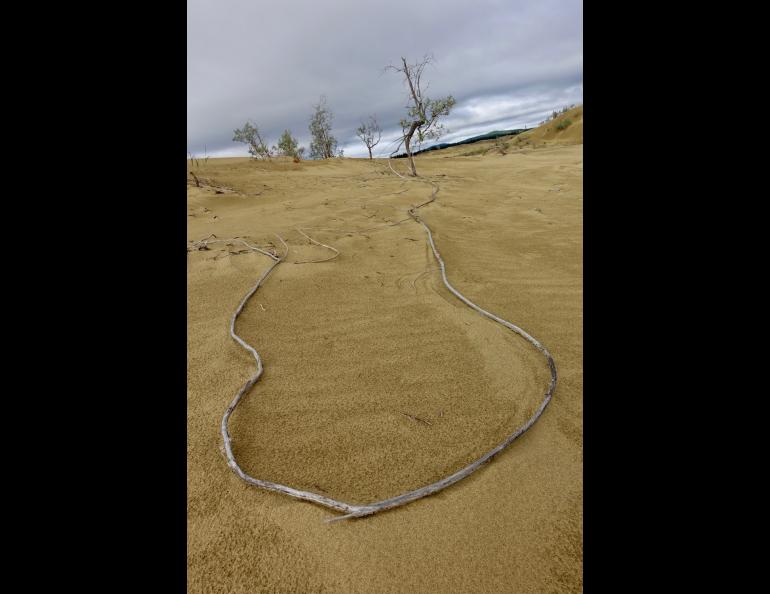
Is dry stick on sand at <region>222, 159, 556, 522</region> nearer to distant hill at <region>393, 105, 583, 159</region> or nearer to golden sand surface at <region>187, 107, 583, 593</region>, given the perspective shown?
golden sand surface at <region>187, 107, 583, 593</region>

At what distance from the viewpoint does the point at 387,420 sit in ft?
4.58

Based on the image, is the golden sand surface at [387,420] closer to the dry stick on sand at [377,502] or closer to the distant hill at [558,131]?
the dry stick on sand at [377,502]

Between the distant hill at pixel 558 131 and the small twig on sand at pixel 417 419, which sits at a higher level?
the distant hill at pixel 558 131

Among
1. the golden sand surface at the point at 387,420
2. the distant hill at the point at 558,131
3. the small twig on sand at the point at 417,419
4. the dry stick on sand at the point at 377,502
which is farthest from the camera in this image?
the distant hill at the point at 558,131

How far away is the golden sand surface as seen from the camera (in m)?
0.91

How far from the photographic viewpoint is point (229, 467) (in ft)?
3.94

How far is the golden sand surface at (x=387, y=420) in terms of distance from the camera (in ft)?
2.97

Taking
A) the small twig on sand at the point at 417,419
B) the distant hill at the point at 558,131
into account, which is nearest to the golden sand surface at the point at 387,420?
the small twig on sand at the point at 417,419

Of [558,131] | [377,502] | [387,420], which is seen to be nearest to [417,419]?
[387,420]

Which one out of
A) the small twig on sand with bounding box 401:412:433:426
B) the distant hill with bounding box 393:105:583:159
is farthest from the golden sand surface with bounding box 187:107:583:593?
the distant hill with bounding box 393:105:583:159

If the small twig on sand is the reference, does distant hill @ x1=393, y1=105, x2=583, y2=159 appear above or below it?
above
